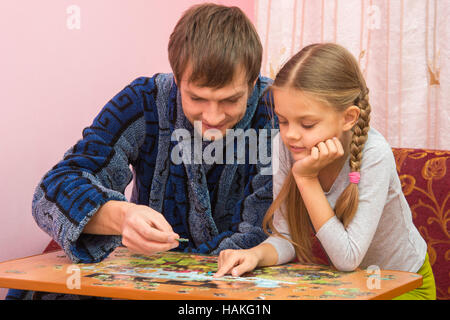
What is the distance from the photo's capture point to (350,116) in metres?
1.25

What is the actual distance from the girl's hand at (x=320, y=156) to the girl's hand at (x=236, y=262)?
0.23 m

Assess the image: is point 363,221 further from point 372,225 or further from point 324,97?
point 324,97

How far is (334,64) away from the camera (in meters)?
1.24

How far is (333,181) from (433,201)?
407 mm

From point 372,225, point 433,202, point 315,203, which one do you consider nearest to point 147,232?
point 315,203

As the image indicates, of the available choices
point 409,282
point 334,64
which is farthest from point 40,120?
point 409,282

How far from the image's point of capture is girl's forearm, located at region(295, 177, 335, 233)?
115 centimetres

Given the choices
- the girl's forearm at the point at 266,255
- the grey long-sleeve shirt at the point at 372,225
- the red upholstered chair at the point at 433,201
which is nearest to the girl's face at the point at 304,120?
the grey long-sleeve shirt at the point at 372,225

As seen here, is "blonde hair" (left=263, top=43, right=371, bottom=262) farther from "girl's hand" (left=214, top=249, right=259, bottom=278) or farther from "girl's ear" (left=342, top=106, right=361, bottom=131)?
"girl's hand" (left=214, top=249, right=259, bottom=278)

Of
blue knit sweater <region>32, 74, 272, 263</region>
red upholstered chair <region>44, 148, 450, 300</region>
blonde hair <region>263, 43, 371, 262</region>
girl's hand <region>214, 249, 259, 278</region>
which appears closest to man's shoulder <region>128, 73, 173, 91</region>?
blue knit sweater <region>32, 74, 272, 263</region>

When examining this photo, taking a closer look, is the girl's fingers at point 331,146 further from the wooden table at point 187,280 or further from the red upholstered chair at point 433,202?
the red upholstered chair at point 433,202

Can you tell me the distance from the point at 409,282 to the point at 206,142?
66 centimetres

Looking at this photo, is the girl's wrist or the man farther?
the girl's wrist

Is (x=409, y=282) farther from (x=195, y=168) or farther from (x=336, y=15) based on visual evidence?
(x=336, y=15)
